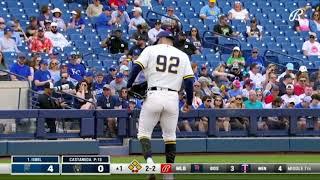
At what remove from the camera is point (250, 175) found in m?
12.2

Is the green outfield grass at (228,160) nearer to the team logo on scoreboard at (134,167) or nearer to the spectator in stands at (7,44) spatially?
the team logo on scoreboard at (134,167)

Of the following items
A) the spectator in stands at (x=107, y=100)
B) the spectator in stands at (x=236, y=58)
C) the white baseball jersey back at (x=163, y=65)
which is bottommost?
the white baseball jersey back at (x=163, y=65)

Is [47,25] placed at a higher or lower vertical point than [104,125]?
higher

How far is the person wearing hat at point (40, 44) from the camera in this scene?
1947 centimetres

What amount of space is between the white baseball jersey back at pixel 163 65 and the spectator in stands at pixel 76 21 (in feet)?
31.2

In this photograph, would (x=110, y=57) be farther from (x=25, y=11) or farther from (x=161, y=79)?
(x=161, y=79)

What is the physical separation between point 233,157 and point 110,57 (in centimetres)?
525

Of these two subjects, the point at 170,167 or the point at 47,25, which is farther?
the point at 47,25

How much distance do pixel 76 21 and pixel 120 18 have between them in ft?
3.69

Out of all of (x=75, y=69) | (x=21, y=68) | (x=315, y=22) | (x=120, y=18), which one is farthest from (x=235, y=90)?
(x=315, y=22)

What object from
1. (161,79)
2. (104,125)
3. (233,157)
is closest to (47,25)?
(104,125)

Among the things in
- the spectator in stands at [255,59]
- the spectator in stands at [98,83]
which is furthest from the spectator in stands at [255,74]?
the spectator in stands at [98,83]

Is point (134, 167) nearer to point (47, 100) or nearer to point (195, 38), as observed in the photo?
point (47, 100)

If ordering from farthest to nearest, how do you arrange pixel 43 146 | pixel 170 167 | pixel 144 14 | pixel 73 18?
pixel 144 14, pixel 73 18, pixel 43 146, pixel 170 167
